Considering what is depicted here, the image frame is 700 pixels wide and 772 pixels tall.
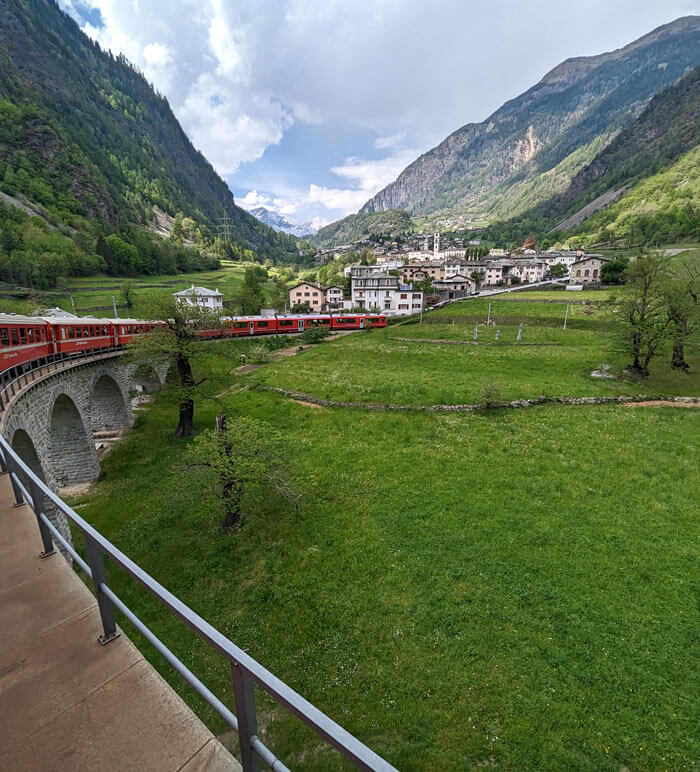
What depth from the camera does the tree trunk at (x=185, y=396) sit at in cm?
2688

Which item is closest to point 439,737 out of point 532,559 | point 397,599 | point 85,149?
point 397,599

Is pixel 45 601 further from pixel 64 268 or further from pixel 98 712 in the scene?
pixel 64 268

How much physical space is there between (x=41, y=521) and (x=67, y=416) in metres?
22.9

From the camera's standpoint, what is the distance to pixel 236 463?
→ 627 inches

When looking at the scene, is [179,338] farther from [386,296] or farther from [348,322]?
[386,296]

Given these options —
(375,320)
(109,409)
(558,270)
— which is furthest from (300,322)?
(558,270)

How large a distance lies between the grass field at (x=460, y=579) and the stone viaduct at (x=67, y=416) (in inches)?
95.9

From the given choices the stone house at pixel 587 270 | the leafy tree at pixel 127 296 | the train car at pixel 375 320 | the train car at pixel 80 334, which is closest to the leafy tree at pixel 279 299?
the leafy tree at pixel 127 296

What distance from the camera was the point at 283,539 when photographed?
15.6 m

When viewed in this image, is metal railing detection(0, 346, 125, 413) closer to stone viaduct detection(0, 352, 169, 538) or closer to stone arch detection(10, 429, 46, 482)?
stone viaduct detection(0, 352, 169, 538)

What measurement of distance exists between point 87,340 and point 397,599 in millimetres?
30041

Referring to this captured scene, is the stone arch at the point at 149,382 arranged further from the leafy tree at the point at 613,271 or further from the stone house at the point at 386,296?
the leafy tree at the point at 613,271

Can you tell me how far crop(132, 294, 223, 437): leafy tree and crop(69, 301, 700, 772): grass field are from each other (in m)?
4.56

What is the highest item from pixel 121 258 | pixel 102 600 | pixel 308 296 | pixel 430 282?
pixel 121 258
